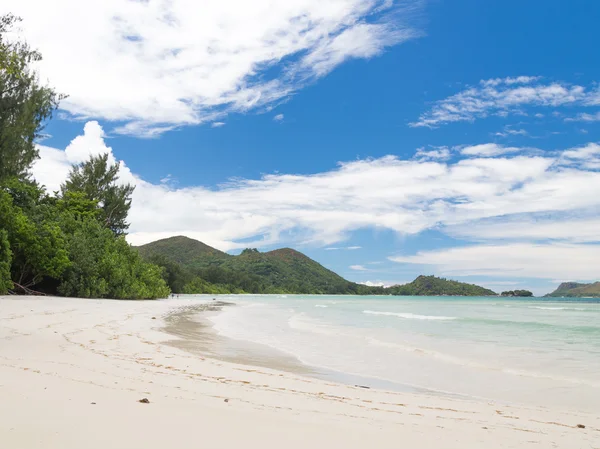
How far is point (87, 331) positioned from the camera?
38.3 ft

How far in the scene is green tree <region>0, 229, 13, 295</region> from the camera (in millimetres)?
25000

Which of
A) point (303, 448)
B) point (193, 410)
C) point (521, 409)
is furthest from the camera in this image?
point (521, 409)

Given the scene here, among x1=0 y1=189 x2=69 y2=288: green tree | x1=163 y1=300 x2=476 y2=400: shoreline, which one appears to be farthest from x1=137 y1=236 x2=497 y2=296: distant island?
x1=163 y1=300 x2=476 y2=400: shoreline

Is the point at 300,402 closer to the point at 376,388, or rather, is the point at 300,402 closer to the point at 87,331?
the point at 376,388

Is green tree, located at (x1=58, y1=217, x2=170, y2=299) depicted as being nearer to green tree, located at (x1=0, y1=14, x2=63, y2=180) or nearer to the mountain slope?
green tree, located at (x1=0, y1=14, x2=63, y2=180)

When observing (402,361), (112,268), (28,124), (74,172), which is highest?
(74,172)

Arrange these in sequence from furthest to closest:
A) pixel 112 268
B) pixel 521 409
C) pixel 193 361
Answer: pixel 112 268
pixel 193 361
pixel 521 409

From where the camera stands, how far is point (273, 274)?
518 feet

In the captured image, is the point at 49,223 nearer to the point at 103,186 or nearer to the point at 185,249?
the point at 103,186

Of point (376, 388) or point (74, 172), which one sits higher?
point (74, 172)

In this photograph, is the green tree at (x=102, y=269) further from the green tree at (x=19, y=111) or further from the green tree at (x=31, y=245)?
the green tree at (x=19, y=111)

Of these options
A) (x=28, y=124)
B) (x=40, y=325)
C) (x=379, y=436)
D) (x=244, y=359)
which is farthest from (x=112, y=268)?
(x=379, y=436)

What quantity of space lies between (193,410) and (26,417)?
55.5 inches

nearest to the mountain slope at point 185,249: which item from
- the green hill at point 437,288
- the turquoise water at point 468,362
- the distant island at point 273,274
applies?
the distant island at point 273,274
